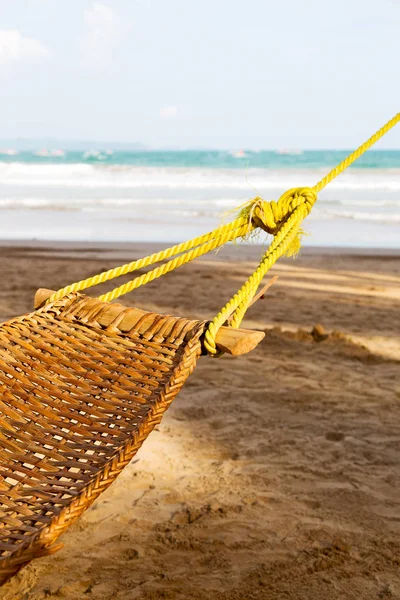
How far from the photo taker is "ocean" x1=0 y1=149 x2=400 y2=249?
1023 centimetres

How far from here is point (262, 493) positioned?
239 centimetres

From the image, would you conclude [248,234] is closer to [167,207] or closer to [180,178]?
[167,207]

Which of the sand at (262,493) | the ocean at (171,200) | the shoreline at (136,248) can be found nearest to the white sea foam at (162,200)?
the ocean at (171,200)

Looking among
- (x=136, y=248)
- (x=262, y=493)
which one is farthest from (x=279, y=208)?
(x=136, y=248)

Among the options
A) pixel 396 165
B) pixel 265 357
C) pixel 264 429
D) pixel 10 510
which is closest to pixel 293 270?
pixel 265 357

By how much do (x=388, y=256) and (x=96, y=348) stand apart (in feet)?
→ 22.4

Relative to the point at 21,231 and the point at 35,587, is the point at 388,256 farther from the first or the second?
the point at 35,587

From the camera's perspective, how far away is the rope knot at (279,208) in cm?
204

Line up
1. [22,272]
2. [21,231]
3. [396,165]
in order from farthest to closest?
[396,165] → [21,231] → [22,272]

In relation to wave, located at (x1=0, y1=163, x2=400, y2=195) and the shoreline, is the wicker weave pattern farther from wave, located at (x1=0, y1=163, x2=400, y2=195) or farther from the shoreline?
wave, located at (x1=0, y1=163, x2=400, y2=195)

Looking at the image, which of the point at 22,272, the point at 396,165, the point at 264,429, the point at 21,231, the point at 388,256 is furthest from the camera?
the point at 396,165

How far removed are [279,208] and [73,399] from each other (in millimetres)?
795

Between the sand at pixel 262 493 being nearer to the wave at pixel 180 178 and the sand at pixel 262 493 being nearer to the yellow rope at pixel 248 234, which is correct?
the yellow rope at pixel 248 234

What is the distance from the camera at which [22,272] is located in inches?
273
